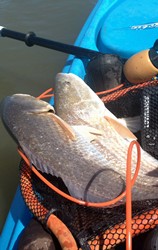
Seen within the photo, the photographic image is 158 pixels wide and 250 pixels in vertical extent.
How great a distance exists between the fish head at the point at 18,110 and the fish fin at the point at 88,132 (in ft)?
0.99

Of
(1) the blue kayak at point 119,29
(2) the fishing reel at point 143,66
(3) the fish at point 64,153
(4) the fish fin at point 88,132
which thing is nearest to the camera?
(3) the fish at point 64,153

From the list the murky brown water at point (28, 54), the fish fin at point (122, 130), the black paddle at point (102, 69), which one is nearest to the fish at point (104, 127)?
the fish fin at point (122, 130)

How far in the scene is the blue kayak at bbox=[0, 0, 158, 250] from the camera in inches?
154

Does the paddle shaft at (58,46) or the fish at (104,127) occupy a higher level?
the paddle shaft at (58,46)

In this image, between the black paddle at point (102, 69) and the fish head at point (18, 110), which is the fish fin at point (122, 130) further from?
the black paddle at point (102, 69)

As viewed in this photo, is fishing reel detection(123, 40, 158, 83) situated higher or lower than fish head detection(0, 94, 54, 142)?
higher

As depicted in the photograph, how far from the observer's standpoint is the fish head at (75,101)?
9.10 feet

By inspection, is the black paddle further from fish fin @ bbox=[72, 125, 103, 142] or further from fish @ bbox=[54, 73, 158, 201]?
fish fin @ bbox=[72, 125, 103, 142]

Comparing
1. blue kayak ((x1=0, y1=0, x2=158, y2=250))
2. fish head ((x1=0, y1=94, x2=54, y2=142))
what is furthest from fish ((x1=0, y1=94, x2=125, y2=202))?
blue kayak ((x1=0, y1=0, x2=158, y2=250))

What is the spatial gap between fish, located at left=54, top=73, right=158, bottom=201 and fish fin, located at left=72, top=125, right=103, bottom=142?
11mm

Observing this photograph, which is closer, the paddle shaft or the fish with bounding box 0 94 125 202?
the fish with bounding box 0 94 125 202

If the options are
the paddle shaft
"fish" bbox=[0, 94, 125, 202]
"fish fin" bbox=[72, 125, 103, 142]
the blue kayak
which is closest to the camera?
"fish" bbox=[0, 94, 125, 202]

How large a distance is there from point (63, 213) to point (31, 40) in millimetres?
2496

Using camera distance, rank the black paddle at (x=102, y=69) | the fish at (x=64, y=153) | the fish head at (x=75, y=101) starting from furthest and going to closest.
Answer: the black paddle at (x=102, y=69) < the fish head at (x=75, y=101) < the fish at (x=64, y=153)
